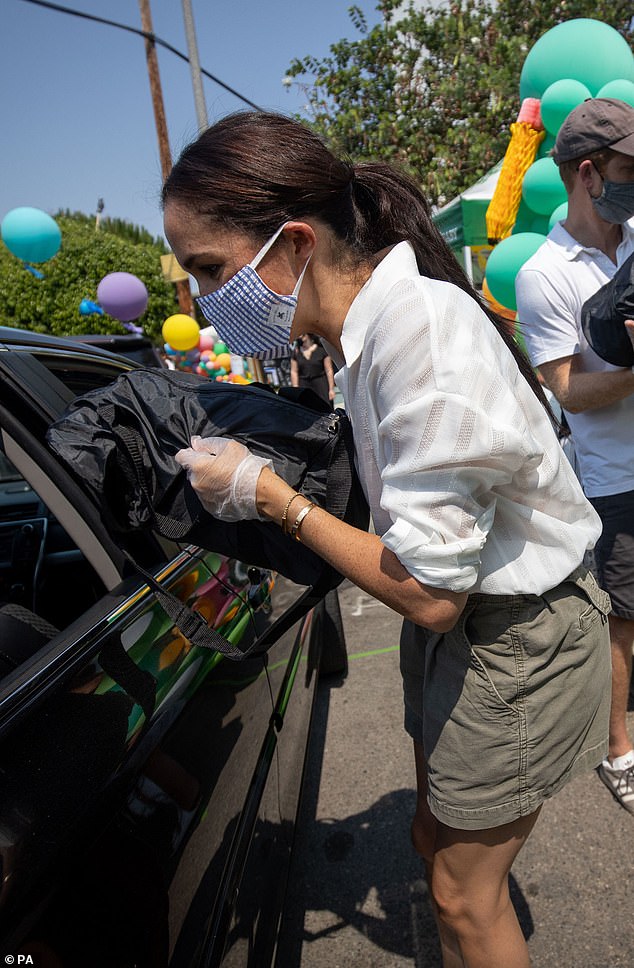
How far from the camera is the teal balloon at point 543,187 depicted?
4332mm

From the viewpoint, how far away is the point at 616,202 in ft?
7.16

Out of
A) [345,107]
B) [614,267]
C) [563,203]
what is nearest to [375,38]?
[345,107]

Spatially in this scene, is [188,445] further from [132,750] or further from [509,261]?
[509,261]

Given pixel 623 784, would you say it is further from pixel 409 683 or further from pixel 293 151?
pixel 293 151

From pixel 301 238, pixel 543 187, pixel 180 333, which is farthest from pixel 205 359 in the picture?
pixel 301 238

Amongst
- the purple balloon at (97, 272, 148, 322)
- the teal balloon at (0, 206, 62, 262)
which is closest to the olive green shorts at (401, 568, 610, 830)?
the teal balloon at (0, 206, 62, 262)

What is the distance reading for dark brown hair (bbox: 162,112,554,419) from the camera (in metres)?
1.19

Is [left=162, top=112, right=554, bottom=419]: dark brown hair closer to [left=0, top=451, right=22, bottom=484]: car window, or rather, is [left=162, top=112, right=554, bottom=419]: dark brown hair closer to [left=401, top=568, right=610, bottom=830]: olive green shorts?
[left=401, top=568, right=610, bottom=830]: olive green shorts

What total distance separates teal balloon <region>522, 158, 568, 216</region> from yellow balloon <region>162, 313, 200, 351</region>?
661 cm

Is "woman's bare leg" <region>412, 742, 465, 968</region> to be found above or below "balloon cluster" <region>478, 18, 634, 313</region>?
below

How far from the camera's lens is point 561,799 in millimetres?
2455

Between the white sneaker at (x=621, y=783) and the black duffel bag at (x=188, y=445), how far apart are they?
1.62 metres

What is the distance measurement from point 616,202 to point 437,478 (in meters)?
1.64

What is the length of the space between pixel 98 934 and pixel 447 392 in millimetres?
855
